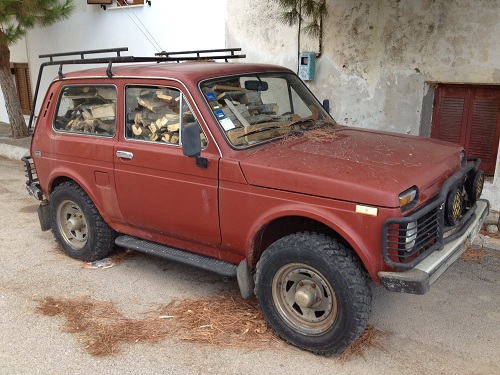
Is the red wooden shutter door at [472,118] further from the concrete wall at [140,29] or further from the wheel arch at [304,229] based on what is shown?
the concrete wall at [140,29]

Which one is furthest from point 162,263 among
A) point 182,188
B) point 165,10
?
point 165,10

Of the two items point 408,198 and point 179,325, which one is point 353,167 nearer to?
point 408,198

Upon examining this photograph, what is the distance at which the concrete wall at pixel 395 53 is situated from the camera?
595cm

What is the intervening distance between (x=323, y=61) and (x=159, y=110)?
3661 mm

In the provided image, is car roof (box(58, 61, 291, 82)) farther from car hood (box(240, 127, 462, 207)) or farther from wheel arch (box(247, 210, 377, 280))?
wheel arch (box(247, 210, 377, 280))

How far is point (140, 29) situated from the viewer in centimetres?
970

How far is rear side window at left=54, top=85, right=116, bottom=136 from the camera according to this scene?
465 centimetres

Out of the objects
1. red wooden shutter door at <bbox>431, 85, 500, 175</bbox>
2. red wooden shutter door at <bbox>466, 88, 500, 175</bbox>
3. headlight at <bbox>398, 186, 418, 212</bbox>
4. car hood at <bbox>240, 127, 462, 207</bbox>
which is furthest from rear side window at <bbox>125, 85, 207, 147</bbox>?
red wooden shutter door at <bbox>466, 88, 500, 175</bbox>

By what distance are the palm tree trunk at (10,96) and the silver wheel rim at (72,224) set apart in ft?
22.1

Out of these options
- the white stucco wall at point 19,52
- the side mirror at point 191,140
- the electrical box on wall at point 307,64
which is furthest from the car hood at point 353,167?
the white stucco wall at point 19,52

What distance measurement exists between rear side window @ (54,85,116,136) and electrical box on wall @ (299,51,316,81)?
3460 mm

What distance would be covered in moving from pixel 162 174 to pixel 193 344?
138 cm

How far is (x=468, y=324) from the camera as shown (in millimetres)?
4016

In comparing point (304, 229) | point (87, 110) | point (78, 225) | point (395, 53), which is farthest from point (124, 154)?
point (395, 53)
